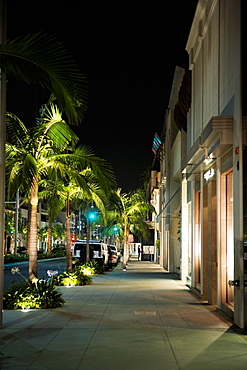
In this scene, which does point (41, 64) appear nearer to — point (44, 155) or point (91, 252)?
point (44, 155)

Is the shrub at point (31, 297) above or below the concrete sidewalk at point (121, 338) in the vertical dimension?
above

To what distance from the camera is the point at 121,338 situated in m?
10.8

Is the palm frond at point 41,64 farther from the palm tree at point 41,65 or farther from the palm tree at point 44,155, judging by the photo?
the palm tree at point 44,155

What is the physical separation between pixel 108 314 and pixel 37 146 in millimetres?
5095

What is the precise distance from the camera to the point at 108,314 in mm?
14445

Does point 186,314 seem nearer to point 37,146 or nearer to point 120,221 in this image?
point 37,146

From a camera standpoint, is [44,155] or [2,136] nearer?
[2,136]

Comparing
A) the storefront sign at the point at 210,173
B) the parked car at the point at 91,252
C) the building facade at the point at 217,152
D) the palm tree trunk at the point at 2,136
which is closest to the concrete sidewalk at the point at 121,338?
the building facade at the point at 217,152

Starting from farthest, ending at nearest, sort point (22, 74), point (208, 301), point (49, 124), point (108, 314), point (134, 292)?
point (134, 292)
point (208, 301)
point (49, 124)
point (108, 314)
point (22, 74)

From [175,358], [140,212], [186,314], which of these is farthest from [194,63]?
→ [140,212]

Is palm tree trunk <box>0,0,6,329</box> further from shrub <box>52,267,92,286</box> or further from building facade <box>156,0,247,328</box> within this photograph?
shrub <box>52,267,92,286</box>

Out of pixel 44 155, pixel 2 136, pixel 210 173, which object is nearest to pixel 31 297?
pixel 44 155

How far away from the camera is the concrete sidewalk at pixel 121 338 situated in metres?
8.72

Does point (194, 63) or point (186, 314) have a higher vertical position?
point (194, 63)
